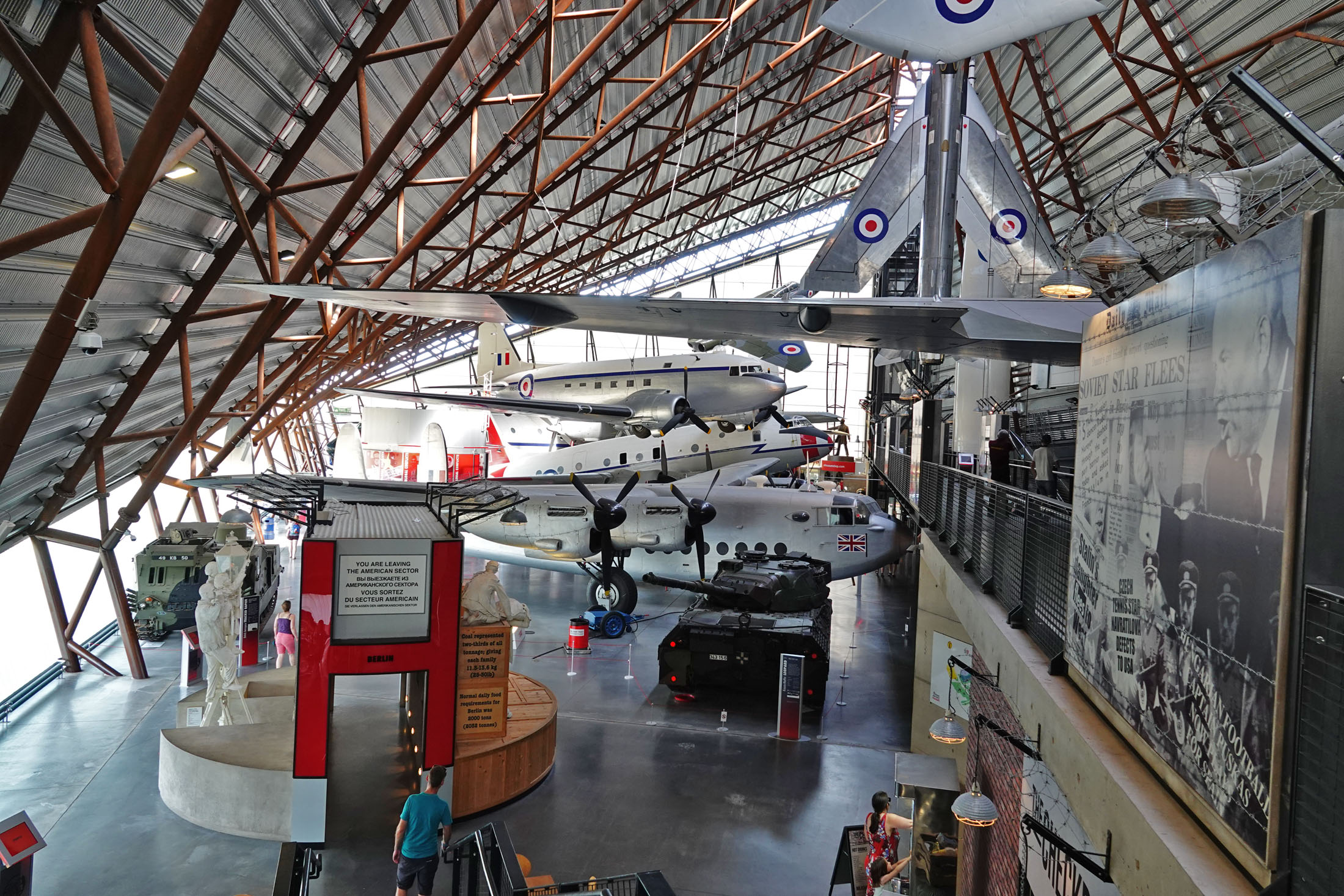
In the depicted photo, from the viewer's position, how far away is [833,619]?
22656 mm

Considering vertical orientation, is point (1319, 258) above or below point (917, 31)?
below

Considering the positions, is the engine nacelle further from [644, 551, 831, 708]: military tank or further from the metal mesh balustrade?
the metal mesh balustrade

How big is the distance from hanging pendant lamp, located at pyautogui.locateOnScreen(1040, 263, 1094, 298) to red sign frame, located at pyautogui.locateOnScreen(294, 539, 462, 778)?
7546 mm

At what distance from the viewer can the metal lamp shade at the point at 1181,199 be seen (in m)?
4.60

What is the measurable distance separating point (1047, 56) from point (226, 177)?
18323 mm

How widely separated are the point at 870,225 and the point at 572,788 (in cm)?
975

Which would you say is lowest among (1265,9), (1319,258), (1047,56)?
(1319,258)

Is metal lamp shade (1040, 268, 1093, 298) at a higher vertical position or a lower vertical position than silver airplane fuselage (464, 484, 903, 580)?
higher

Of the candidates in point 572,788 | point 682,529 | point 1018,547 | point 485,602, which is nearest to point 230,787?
point 485,602

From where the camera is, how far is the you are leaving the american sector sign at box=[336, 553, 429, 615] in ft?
32.2

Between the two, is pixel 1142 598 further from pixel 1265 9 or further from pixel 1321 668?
pixel 1265 9

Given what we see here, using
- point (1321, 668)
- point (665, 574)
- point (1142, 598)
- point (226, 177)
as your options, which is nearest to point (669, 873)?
point (1142, 598)

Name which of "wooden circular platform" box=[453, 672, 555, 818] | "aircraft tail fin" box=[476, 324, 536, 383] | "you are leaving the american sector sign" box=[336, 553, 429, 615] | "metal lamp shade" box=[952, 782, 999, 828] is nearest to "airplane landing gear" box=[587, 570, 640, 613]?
"wooden circular platform" box=[453, 672, 555, 818]

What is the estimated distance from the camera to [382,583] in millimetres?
9930
